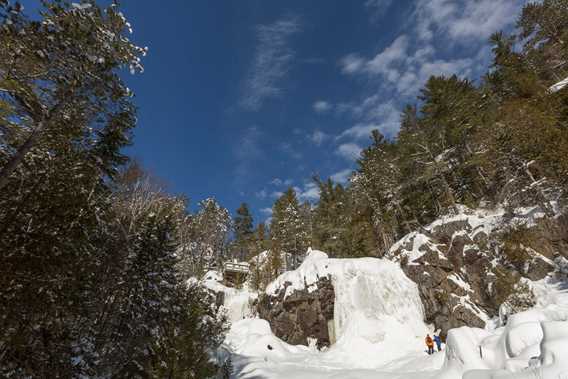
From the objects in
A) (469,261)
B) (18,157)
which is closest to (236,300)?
(469,261)

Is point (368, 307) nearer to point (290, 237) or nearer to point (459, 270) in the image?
point (459, 270)

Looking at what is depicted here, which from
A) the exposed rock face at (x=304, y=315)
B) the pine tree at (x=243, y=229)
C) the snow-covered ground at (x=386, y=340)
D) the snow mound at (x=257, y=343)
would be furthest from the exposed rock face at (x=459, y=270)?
the pine tree at (x=243, y=229)

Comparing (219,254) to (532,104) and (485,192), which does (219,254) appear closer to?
(485,192)

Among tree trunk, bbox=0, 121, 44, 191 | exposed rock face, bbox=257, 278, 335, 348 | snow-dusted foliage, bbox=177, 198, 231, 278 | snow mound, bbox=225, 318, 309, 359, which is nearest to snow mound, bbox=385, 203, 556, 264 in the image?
exposed rock face, bbox=257, 278, 335, 348

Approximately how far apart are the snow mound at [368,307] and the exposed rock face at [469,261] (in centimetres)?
125

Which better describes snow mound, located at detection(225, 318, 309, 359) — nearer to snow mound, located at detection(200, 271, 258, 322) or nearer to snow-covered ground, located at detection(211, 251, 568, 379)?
snow-covered ground, located at detection(211, 251, 568, 379)

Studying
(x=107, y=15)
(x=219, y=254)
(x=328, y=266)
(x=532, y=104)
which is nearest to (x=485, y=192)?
(x=532, y=104)

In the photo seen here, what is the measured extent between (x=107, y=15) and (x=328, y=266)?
2198 cm

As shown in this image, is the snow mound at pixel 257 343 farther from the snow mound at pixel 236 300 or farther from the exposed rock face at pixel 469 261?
the exposed rock face at pixel 469 261

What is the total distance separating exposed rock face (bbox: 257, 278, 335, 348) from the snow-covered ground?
2.28 feet

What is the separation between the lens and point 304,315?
22.1m

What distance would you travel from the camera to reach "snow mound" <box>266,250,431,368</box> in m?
18.4

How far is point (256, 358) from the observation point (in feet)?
57.9

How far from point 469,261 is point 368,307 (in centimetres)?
803
